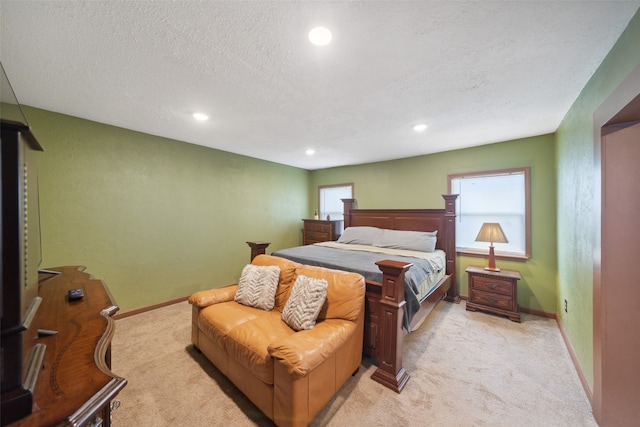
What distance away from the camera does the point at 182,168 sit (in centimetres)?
355

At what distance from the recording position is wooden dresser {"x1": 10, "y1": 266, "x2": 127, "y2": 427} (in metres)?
0.61

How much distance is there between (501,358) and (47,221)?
15.7 ft

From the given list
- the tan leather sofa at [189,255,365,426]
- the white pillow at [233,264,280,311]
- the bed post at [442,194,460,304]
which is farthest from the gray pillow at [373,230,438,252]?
the white pillow at [233,264,280,311]

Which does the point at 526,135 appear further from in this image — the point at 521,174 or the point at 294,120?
the point at 294,120

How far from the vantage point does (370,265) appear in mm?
2500

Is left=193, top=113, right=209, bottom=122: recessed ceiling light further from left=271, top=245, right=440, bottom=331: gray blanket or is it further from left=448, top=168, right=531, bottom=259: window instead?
left=448, top=168, right=531, bottom=259: window

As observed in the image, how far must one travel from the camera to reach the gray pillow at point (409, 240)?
3.50 meters

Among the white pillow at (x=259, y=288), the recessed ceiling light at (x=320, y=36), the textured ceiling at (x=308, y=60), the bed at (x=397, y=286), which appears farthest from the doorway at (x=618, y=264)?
the white pillow at (x=259, y=288)

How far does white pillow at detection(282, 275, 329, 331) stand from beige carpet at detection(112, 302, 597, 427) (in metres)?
0.57

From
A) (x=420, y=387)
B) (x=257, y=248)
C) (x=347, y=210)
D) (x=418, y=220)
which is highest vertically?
(x=347, y=210)

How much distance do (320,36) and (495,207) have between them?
11.3 ft

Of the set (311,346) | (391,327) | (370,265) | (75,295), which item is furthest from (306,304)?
(75,295)

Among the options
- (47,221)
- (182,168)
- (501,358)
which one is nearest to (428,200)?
(501,358)

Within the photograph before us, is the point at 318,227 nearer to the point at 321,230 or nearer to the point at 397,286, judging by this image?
the point at 321,230
